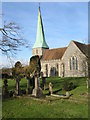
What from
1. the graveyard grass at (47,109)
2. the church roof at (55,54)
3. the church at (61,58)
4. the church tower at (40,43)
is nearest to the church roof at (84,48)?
the church at (61,58)

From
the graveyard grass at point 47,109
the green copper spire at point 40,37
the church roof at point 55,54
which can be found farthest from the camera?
the green copper spire at point 40,37

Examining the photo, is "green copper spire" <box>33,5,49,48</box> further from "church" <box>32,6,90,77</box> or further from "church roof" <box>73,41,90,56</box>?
"church roof" <box>73,41,90,56</box>

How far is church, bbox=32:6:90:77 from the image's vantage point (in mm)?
38156

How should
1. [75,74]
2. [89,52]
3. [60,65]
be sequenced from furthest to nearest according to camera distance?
1. [60,65]
2. [75,74]
3. [89,52]

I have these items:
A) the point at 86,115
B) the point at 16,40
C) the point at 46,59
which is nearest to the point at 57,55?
the point at 46,59

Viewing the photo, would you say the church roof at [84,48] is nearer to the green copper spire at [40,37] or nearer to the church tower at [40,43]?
the church tower at [40,43]

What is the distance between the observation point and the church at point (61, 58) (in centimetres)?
3816

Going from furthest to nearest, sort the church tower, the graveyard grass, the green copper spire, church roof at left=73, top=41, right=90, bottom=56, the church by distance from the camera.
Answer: the green copper spire
the church tower
the church
church roof at left=73, top=41, right=90, bottom=56
the graveyard grass

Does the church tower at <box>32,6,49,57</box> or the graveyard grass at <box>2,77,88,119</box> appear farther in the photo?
the church tower at <box>32,6,49,57</box>

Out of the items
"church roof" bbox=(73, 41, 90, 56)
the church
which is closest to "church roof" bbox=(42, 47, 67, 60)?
the church

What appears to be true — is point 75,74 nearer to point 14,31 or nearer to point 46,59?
point 46,59

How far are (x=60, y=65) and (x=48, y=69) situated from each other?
5231 millimetres

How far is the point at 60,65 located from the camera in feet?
141

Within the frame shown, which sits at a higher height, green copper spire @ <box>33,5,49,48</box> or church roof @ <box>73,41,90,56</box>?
green copper spire @ <box>33,5,49,48</box>
